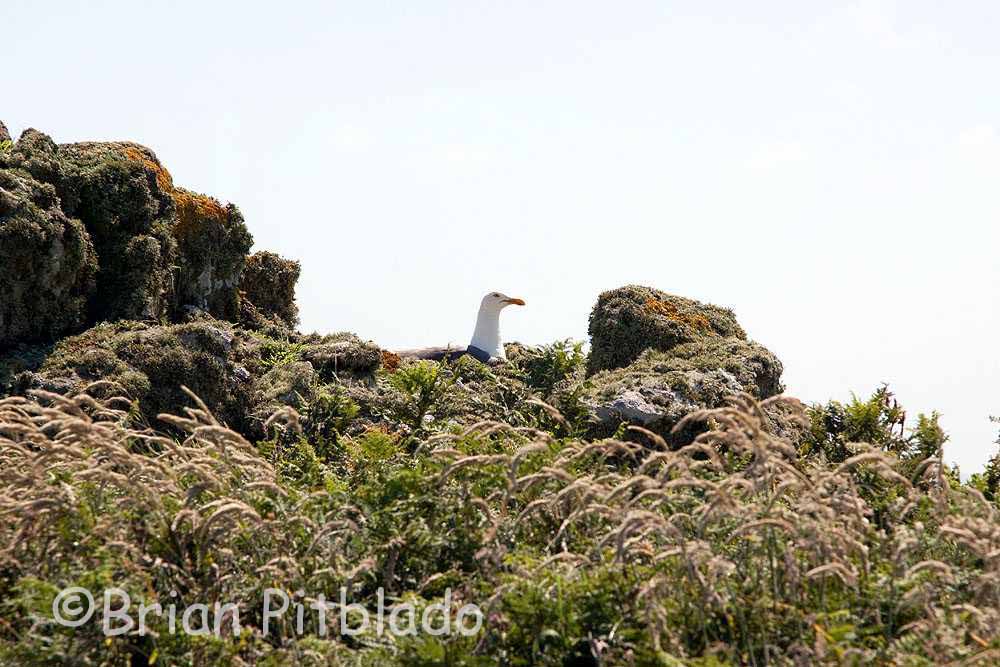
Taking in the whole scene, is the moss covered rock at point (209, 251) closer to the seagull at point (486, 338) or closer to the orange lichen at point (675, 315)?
the seagull at point (486, 338)

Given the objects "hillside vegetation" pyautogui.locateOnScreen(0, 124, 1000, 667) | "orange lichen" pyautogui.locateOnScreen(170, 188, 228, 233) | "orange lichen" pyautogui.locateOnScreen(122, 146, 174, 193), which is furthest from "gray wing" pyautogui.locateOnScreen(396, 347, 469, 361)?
"hillside vegetation" pyautogui.locateOnScreen(0, 124, 1000, 667)

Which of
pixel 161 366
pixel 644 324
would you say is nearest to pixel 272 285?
pixel 161 366

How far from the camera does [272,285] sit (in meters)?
16.6

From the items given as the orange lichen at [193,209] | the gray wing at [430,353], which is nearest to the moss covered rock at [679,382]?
the gray wing at [430,353]

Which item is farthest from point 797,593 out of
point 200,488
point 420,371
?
point 420,371

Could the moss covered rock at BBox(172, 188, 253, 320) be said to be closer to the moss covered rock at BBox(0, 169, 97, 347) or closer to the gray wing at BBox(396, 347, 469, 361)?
the moss covered rock at BBox(0, 169, 97, 347)

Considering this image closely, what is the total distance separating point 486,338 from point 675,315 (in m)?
4.45

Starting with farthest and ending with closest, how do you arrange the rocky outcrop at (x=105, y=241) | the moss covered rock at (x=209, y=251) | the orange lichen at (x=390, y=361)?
the moss covered rock at (x=209, y=251), the orange lichen at (x=390, y=361), the rocky outcrop at (x=105, y=241)

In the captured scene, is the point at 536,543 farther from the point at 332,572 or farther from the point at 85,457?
the point at 85,457

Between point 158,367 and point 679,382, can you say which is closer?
point 158,367

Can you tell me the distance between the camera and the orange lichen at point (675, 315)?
1495cm

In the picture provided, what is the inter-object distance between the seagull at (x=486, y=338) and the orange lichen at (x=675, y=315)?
3.05m

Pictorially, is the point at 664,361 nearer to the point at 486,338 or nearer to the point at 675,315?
the point at 675,315

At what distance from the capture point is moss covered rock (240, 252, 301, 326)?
53.9 ft
